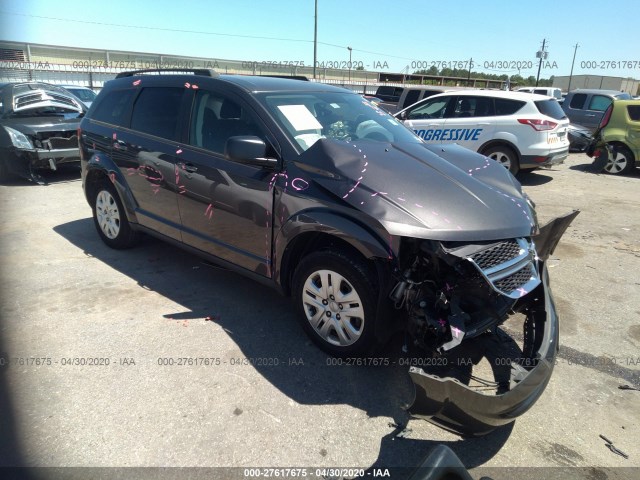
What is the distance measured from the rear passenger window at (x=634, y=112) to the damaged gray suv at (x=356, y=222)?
28.6 ft

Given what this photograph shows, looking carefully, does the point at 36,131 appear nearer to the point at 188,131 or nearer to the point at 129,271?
the point at 129,271

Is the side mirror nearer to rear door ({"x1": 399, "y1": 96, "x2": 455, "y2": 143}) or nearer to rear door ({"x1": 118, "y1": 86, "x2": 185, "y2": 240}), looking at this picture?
rear door ({"x1": 118, "y1": 86, "x2": 185, "y2": 240})

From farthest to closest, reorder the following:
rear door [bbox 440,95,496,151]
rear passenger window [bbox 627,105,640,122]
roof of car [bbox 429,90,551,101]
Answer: rear passenger window [bbox 627,105,640,122]
rear door [bbox 440,95,496,151]
roof of car [bbox 429,90,551,101]

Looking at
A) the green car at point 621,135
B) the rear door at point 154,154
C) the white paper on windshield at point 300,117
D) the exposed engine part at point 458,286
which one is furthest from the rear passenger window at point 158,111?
the green car at point 621,135

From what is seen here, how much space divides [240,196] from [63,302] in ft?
6.55

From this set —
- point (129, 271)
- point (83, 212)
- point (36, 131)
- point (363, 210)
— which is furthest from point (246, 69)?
point (363, 210)

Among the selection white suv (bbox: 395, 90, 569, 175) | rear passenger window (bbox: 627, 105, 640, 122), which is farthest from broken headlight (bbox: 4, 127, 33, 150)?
rear passenger window (bbox: 627, 105, 640, 122)

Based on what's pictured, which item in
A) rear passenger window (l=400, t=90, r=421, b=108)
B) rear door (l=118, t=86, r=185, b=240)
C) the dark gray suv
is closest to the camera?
rear door (l=118, t=86, r=185, b=240)

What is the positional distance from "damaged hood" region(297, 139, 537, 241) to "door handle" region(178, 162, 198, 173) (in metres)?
1.15

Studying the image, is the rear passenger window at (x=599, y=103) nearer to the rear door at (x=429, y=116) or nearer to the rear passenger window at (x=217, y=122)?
the rear door at (x=429, y=116)

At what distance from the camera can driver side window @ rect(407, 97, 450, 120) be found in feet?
32.3

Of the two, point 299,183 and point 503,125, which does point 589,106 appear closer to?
point 503,125

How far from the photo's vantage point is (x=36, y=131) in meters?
8.24

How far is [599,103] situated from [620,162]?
515 cm
